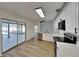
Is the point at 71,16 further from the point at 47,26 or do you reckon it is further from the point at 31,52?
the point at 47,26

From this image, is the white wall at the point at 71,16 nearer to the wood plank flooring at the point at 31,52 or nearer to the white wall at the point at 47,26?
the wood plank flooring at the point at 31,52

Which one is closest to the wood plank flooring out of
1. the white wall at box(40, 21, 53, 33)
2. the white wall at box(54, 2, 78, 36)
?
the white wall at box(54, 2, 78, 36)

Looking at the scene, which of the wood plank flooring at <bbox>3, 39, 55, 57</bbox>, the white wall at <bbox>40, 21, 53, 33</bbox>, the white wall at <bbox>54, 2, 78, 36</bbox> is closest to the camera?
the white wall at <bbox>54, 2, 78, 36</bbox>

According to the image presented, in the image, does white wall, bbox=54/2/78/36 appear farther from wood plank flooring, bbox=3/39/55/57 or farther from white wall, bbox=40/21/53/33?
white wall, bbox=40/21/53/33

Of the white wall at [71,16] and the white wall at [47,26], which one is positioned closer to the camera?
the white wall at [71,16]

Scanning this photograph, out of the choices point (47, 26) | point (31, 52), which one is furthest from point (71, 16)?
point (47, 26)

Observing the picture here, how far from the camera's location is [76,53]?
85.6 inches

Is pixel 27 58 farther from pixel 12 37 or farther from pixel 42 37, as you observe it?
pixel 42 37

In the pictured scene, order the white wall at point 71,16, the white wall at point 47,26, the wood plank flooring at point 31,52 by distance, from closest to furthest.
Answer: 1. the white wall at point 71,16
2. the wood plank flooring at point 31,52
3. the white wall at point 47,26

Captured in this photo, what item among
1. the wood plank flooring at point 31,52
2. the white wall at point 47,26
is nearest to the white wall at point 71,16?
the wood plank flooring at point 31,52

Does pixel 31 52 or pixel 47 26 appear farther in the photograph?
pixel 47 26

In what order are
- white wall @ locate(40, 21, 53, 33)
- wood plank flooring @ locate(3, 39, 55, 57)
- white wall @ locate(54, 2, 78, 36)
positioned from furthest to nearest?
white wall @ locate(40, 21, 53, 33), wood plank flooring @ locate(3, 39, 55, 57), white wall @ locate(54, 2, 78, 36)

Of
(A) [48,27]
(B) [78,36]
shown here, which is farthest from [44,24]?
(B) [78,36]

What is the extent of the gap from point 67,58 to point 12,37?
6267mm
